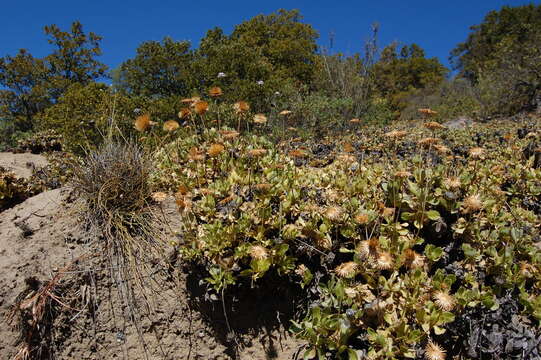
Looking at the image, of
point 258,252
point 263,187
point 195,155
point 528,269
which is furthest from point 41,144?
point 528,269

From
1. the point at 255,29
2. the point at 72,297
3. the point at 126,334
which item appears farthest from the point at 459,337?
the point at 255,29

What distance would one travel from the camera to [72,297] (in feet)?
8.28

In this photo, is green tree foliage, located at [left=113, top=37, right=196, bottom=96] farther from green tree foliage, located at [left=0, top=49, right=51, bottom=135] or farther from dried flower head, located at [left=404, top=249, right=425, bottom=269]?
green tree foliage, located at [left=0, top=49, right=51, bottom=135]

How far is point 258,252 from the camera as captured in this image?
7.24 ft

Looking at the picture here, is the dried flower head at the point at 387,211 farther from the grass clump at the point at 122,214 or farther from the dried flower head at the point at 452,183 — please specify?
the grass clump at the point at 122,214

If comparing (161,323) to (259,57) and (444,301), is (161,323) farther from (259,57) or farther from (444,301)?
(259,57)

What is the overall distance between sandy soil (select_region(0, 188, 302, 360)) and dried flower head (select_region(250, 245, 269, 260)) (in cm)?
48

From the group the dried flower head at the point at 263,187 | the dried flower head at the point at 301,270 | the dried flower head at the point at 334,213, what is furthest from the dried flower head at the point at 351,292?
the dried flower head at the point at 263,187

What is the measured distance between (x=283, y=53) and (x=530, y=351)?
20986 mm

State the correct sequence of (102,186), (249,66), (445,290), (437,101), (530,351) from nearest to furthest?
1. (530,351)
2. (445,290)
3. (102,186)
4. (249,66)
5. (437,101)

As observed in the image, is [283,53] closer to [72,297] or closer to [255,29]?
[255,29]

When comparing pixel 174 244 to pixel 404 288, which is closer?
pixel 404 288

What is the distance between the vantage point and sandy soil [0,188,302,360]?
2.47m

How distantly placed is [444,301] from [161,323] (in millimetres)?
1915
